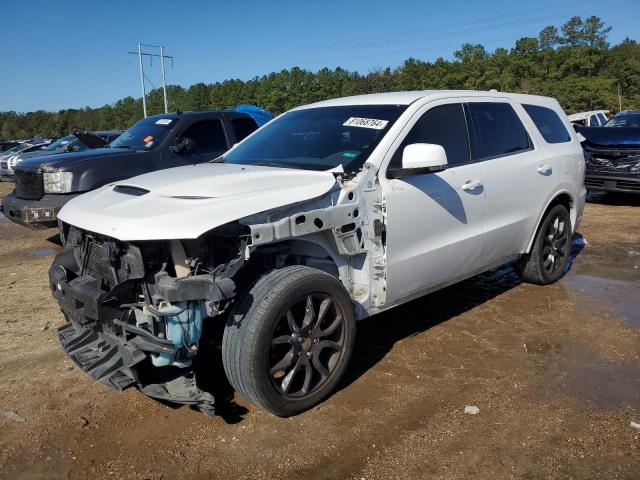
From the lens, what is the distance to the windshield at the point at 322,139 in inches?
150

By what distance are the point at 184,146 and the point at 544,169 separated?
14.6 ft

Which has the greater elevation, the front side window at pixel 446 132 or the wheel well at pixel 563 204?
the front side window at pixel 446 132

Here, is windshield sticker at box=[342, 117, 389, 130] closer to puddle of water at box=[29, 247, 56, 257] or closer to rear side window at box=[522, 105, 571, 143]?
rear side window at box=[522, 105, 571, 143]

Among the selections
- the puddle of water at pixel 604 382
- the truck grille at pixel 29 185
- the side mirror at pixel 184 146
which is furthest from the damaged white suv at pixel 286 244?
the truck grille at pixel 29 185

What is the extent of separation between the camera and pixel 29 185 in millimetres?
7141

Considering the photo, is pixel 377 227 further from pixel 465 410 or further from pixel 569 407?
pixel 569 407

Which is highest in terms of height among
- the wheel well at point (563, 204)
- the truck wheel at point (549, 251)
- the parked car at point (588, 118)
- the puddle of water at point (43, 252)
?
the parked car at point (588, 118)

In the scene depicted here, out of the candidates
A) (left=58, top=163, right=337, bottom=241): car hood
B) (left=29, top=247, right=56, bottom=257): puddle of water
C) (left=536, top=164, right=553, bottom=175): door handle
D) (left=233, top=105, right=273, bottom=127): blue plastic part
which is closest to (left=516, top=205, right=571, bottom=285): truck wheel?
(left=536, top=164, right=553, bottom=175): door handle

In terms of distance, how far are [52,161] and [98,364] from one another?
477 centimetres

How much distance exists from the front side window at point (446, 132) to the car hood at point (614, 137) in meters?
7.49

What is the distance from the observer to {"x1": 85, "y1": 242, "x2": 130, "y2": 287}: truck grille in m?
3.06

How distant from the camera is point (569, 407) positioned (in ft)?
11.1

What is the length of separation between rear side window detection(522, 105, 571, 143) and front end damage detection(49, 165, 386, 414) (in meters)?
2.58

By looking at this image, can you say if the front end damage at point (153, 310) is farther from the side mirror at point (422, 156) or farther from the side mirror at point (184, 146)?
the side mirror at point (184, 146)
